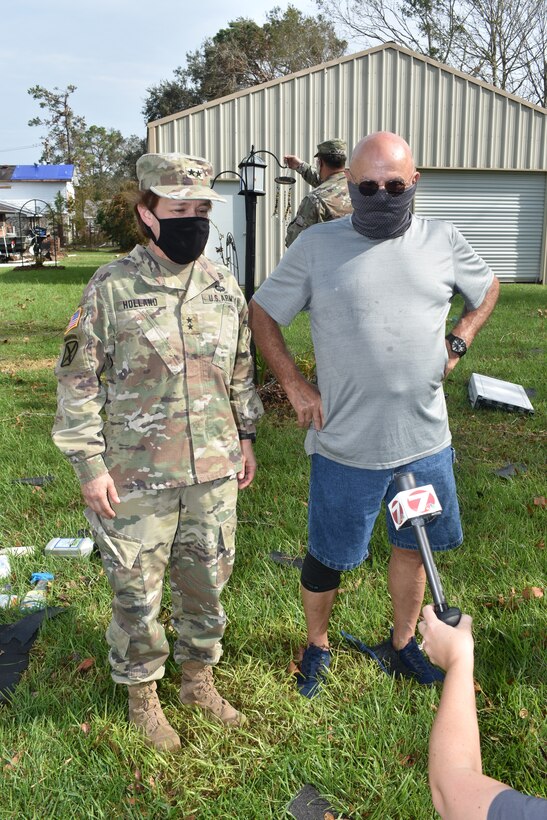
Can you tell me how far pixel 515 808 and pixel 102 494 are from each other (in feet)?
5.41

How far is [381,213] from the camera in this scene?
2523 millimetres

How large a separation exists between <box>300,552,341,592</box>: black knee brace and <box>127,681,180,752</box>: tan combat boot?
2.31 ft

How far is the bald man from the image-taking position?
101 inches

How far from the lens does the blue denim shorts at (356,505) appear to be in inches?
106

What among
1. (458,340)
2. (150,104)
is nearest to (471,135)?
(458,340)

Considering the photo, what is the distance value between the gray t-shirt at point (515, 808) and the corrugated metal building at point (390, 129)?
52.7ft

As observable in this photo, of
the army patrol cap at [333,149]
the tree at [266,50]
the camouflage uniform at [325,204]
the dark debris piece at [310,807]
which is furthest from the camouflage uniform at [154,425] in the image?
the tree at [266,50]

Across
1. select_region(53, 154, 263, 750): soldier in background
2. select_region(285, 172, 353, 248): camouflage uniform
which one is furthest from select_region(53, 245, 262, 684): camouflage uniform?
select_region(285, 172, 353, 248): camouflage uniform

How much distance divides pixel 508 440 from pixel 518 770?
3.76 m

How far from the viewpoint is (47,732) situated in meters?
2.74

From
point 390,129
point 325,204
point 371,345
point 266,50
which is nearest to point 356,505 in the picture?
point 371,345

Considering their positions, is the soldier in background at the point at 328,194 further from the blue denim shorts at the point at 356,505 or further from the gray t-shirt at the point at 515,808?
the gray t-shirt at the point at 515,808

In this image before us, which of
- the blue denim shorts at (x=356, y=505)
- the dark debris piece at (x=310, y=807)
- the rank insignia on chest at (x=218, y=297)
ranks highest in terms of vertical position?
the rank insignia on chest at (x=218, y=297)

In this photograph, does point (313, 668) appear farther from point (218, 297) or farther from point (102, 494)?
point (218, 297)
